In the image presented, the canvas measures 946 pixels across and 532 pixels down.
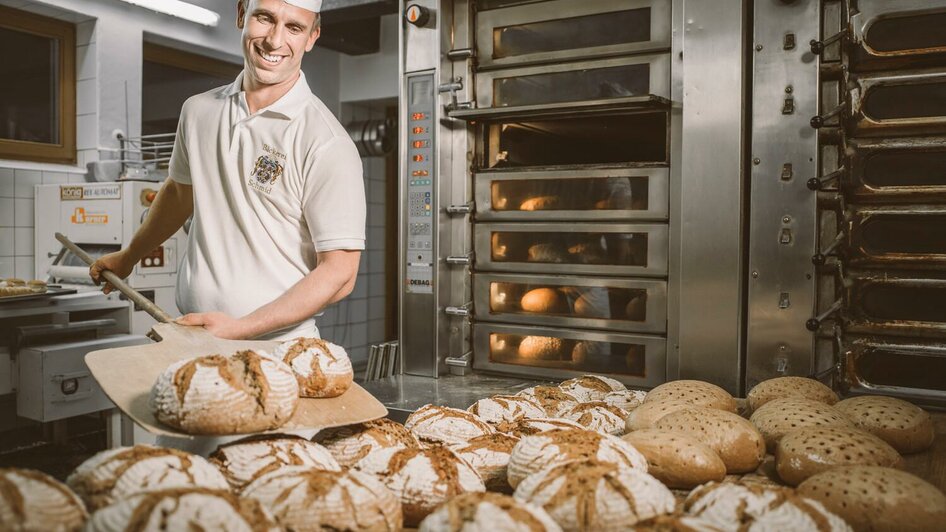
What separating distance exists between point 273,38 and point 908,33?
7.03 ft

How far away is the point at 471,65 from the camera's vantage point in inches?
126

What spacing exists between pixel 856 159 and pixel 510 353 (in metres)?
1.57

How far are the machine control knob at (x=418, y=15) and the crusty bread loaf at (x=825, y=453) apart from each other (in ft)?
8.16

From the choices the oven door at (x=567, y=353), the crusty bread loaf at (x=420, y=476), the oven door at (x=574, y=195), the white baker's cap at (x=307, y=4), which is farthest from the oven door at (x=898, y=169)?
the crusty bread loaf at (x=420, y=476)

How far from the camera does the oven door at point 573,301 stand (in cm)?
287

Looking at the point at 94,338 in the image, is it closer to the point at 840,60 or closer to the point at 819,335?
the point at 819,335

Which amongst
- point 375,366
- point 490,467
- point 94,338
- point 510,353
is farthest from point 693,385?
point 94,338

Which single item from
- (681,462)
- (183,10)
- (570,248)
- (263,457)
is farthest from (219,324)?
(183,10)

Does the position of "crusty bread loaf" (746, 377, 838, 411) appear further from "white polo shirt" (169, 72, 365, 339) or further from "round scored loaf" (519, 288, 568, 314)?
"round scored loaf" (519, 288, 568, 314)

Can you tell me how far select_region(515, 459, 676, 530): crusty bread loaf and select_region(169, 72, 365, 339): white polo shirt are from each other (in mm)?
837

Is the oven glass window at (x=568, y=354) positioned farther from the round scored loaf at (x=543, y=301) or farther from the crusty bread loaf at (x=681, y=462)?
the crusty bread loaf at (x=681, y=462)

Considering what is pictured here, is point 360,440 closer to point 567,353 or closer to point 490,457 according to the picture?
point 490,457

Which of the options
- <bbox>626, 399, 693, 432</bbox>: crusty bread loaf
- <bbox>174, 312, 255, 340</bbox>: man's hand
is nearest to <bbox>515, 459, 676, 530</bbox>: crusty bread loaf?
<bbox>626, 399, 693, 432</bbox>: crusty bread loaf

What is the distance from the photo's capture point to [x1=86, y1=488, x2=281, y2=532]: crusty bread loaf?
78 centimetres
